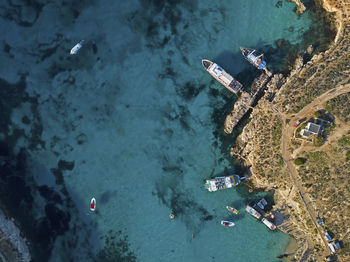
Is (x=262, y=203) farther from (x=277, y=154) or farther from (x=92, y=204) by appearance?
(x=92, y=204)

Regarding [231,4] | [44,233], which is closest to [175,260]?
[44,233]

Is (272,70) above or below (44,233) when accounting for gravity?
above

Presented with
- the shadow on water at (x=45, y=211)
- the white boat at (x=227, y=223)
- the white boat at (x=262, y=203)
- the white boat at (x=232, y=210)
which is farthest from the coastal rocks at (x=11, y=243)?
the white boat at (x=262, y=203)

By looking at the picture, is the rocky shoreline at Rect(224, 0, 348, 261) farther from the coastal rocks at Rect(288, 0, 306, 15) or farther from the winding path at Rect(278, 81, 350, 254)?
the winding path at Rect(278, 81, 350, 254)

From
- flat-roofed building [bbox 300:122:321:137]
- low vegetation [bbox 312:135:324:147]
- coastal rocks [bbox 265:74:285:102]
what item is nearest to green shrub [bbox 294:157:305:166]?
low vegetation [bbox 312:135:324:147]

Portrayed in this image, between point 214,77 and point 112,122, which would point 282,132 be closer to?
point 214,77

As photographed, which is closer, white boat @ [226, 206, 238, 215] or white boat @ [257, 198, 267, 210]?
white boat @ [226, 206, 238, 215]

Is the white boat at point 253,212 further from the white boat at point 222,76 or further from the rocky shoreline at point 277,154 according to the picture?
the white boat at point 222,76
